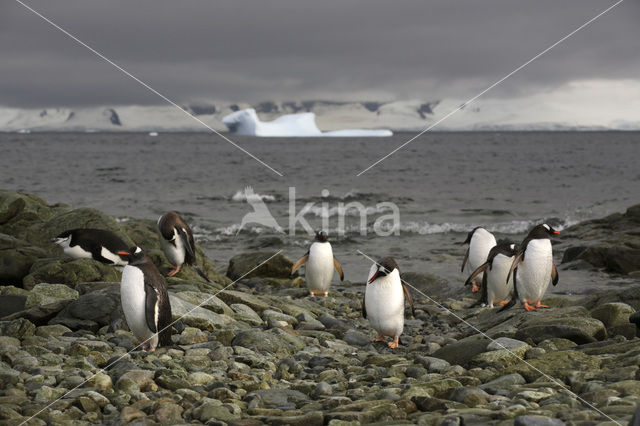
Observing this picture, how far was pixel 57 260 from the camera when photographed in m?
8.31

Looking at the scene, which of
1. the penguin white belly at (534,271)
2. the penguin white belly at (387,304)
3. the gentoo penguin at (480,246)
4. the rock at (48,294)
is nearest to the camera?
the rock at (48,294)

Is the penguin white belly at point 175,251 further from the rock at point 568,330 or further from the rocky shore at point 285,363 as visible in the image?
the rock at point 568,330

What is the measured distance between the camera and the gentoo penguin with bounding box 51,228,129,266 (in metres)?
9.20

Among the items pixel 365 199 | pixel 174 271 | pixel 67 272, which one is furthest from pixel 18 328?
pixel 365 199

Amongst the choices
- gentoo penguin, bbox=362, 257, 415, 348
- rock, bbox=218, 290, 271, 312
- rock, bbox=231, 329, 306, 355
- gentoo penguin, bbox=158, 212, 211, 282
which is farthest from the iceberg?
rock, bbox=231, 329, 306, 355

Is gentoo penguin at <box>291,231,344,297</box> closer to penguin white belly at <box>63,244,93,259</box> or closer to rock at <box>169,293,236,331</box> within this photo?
penguin white belly at <box>63,244,93,259</box>

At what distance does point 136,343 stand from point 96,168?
41.4m

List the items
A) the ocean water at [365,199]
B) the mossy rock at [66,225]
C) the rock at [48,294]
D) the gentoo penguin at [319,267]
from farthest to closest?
the ocean water at [365,199] < the mossy rock at [66,225] < the gentoo penguin at [319,267] < the rock at [48,294]

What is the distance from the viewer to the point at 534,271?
317 inches

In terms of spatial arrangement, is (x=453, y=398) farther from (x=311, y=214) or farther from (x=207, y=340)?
(x=311, y=214)

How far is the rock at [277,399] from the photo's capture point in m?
4.50

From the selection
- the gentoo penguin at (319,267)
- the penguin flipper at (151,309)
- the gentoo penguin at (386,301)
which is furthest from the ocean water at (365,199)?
the penguin flipper at (151,309)

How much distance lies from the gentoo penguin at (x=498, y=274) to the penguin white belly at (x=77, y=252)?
5371mm

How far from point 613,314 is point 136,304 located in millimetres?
4706
